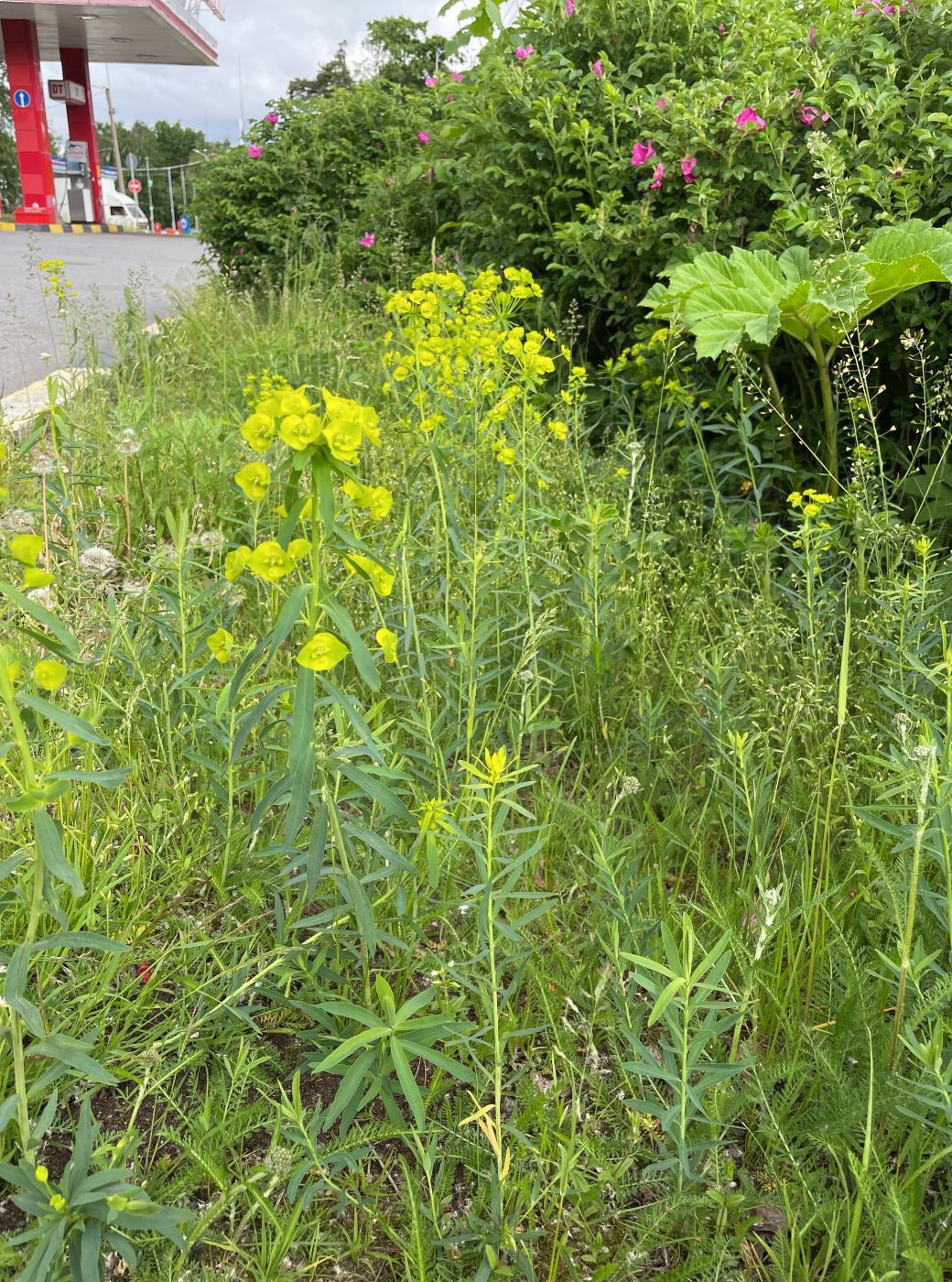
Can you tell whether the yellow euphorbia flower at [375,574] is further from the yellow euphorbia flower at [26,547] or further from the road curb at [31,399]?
the road curb at [31,399]

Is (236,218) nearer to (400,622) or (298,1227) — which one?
(400,622)

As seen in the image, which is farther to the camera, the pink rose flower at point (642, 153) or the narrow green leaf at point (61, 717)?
the pink rose flower at point (642, 153)

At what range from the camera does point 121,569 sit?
3.08m

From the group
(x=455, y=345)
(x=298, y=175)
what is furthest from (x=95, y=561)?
(x=298, y=175)

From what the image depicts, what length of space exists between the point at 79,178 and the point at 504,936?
29.7m

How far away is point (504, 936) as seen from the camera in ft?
4.58

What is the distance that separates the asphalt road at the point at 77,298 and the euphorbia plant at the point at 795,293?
236 centimetres

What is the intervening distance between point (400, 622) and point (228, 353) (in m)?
3.82

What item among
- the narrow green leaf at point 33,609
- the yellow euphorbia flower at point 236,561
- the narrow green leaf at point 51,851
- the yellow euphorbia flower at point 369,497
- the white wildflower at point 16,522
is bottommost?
the narrow green leaf at point 51,851

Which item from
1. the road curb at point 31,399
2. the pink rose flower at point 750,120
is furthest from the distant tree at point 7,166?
the pink rose flower at point 750,120

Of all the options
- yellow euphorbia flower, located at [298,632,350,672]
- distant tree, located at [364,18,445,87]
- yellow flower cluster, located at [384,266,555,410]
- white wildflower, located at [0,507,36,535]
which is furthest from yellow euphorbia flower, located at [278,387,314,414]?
distant tree, located at [364,18,445,87]

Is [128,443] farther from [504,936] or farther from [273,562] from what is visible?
[504,936]

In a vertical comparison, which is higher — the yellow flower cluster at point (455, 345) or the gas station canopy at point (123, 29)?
the gas station canopy at point (123, 29)

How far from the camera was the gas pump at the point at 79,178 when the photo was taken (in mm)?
25312
